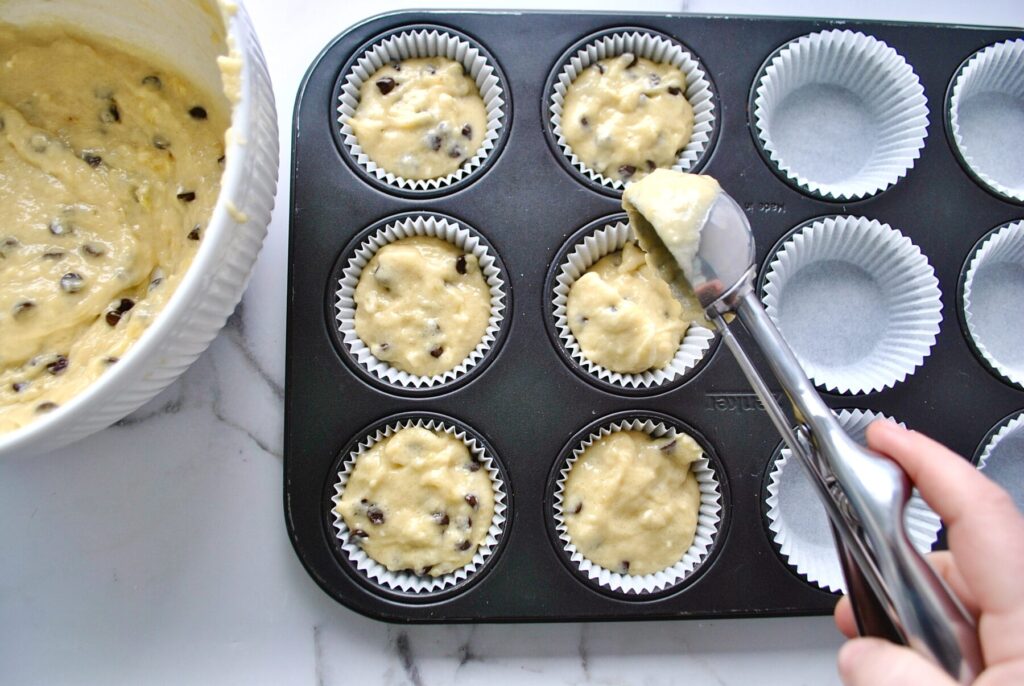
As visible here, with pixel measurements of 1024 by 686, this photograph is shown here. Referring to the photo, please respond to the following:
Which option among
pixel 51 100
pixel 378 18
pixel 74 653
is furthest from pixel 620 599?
pixel 51 100

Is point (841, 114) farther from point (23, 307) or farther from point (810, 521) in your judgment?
point (23, 307)

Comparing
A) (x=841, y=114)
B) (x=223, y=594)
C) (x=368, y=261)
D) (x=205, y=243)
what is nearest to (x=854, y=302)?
(x=841, y=114)

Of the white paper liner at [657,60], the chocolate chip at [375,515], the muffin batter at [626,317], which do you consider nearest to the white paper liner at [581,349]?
the muffin batter at [626,317]

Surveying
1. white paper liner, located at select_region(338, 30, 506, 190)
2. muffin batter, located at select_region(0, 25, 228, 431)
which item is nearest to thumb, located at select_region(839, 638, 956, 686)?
white paper liner, located at select_region(338, 30, 506, 190)

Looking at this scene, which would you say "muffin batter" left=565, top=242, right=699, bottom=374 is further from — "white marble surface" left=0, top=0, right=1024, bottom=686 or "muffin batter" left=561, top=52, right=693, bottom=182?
"white marble surface" left=0, top=0, right=1024, bottom=686

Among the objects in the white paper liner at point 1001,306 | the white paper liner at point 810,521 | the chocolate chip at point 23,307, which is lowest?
the chocolate chip at point 23,307

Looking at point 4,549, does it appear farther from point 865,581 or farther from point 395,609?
point 865,581

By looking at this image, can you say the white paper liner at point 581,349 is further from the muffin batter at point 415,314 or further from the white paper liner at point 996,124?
the white paper liner at point 996,124
